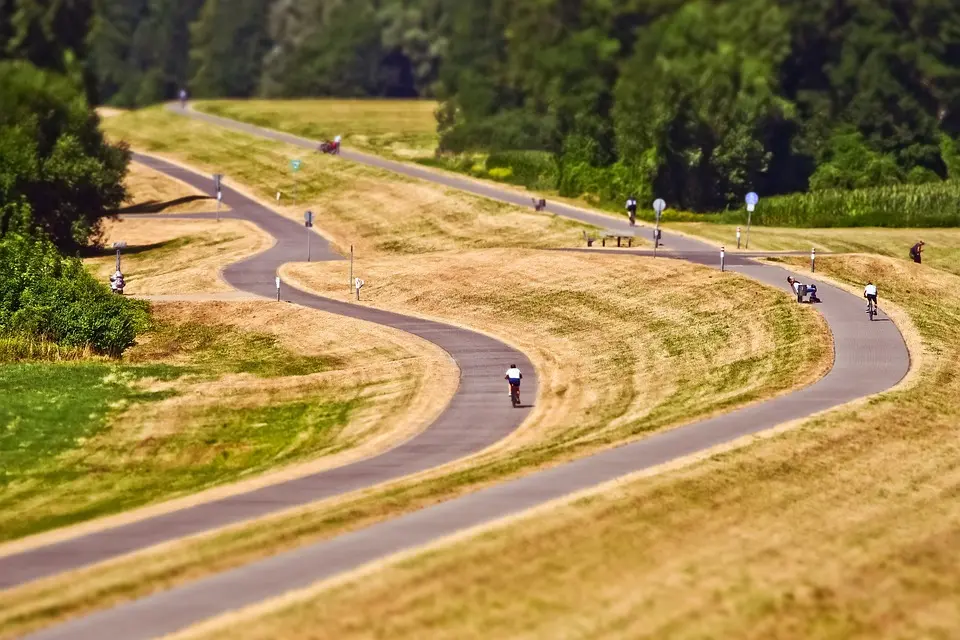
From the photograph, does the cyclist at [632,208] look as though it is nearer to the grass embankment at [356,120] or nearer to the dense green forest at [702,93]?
the dense green forest at [702,93]

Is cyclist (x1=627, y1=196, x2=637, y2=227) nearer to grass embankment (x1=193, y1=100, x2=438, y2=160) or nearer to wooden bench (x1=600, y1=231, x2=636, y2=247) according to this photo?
wooden bench (x1=600, y1=231, x2=636, y2=247)

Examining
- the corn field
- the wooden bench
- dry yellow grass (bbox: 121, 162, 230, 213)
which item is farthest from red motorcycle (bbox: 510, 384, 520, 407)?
dry yellow grass (bbox: 121, 162, 230, 213)

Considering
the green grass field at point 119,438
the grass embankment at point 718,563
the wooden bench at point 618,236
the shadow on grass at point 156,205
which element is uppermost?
the grass embankment at point 718,563

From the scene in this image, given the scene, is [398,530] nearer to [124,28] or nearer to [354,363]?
[354,363]

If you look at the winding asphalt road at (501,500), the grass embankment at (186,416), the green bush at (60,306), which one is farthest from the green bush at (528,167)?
the winding asphalt road at (501,500)

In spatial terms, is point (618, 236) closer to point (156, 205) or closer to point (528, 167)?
point (528, 167)

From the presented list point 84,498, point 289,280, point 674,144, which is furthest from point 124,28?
point 84,498

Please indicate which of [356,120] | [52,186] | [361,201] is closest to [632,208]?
[361,201]
